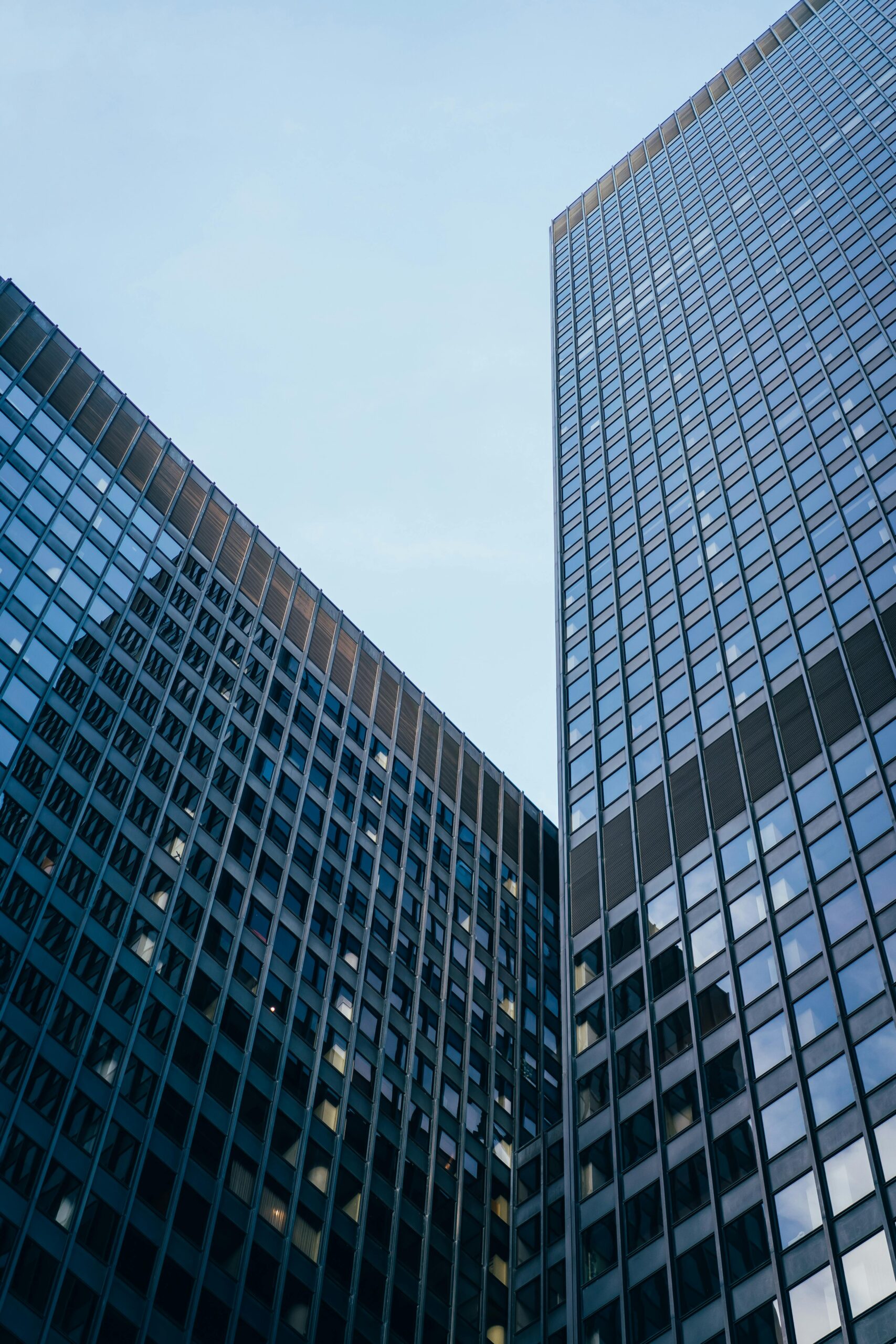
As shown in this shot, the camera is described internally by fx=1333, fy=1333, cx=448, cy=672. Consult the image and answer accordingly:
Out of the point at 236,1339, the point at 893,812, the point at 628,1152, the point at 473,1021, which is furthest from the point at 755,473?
the point at 236,1339

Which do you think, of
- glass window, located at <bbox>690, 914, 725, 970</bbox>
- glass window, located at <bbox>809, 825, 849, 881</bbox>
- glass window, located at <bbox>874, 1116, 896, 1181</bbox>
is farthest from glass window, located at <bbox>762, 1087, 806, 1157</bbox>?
glass window, located at <bbox>809, 825, 849, 881</bbox>

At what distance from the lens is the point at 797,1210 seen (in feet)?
123

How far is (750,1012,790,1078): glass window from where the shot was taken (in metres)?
41.7

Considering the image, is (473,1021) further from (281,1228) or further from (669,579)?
(669,579)

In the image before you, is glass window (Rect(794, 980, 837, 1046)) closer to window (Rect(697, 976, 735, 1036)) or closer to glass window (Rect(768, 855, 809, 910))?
window (Rect(697, 976, 735, 1036))

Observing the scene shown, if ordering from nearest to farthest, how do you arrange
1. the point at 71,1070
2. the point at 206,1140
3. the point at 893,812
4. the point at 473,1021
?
1. the point at 893,812
2. the point at 71,1070
3. the point at 206,1140
4. the point at 473,1021

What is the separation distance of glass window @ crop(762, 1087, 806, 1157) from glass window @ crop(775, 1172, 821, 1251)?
1.39 metres

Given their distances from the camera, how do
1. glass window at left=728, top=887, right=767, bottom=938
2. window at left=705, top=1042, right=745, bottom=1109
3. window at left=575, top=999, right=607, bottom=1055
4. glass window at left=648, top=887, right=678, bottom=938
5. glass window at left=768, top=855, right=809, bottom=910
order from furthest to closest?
glass window at left=648, top=887, right=678, bottom=938 → window at left=575, top=999, right=607, bottom=1055 → glass window at left=728, top=887, right=767, bottom=938 → glass window at left=768, top=855, right=809, bottom=910 → window at left=705, top=1042, right=745, bottom=1109

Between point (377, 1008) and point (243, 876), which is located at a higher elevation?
point (243, 876)

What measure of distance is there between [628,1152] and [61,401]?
47.4 metres

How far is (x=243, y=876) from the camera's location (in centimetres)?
6122

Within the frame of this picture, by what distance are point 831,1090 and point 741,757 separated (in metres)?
16.3

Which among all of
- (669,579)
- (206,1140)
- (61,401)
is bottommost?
(206,1140)

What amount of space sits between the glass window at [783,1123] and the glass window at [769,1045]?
1323mm
